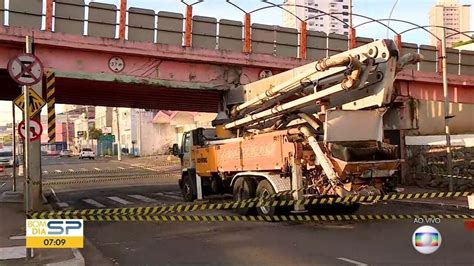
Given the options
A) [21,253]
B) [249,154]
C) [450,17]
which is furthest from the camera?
[450,17]

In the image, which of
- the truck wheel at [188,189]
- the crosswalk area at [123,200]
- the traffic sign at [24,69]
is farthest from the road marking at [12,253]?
the crosswalk area at [123,200]

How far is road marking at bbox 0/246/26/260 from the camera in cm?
823

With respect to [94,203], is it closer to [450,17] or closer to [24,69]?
[24,69]

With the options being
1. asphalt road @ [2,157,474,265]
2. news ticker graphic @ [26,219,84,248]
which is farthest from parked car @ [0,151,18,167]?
news ticker graphic @ [26,219,84,248]

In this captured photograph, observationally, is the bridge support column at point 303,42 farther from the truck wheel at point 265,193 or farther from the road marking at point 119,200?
the road marking at point 119,200

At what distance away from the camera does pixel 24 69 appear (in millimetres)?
8273

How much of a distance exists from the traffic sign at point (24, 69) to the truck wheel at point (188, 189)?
832 cm

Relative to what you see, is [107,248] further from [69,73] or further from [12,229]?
Answer: [69,73]

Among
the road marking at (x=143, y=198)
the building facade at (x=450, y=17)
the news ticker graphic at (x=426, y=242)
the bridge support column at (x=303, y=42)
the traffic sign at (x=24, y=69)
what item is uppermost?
the building facade at (x=450, y=17)

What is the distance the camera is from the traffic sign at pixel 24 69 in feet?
26.8

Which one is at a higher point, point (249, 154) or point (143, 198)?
point (249, 154)

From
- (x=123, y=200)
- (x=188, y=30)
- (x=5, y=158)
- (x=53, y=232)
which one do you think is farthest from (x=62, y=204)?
(x=5, y=158)

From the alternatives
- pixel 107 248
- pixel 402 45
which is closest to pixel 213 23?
pixel 402 45

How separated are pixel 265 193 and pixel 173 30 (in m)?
A: 7.31
